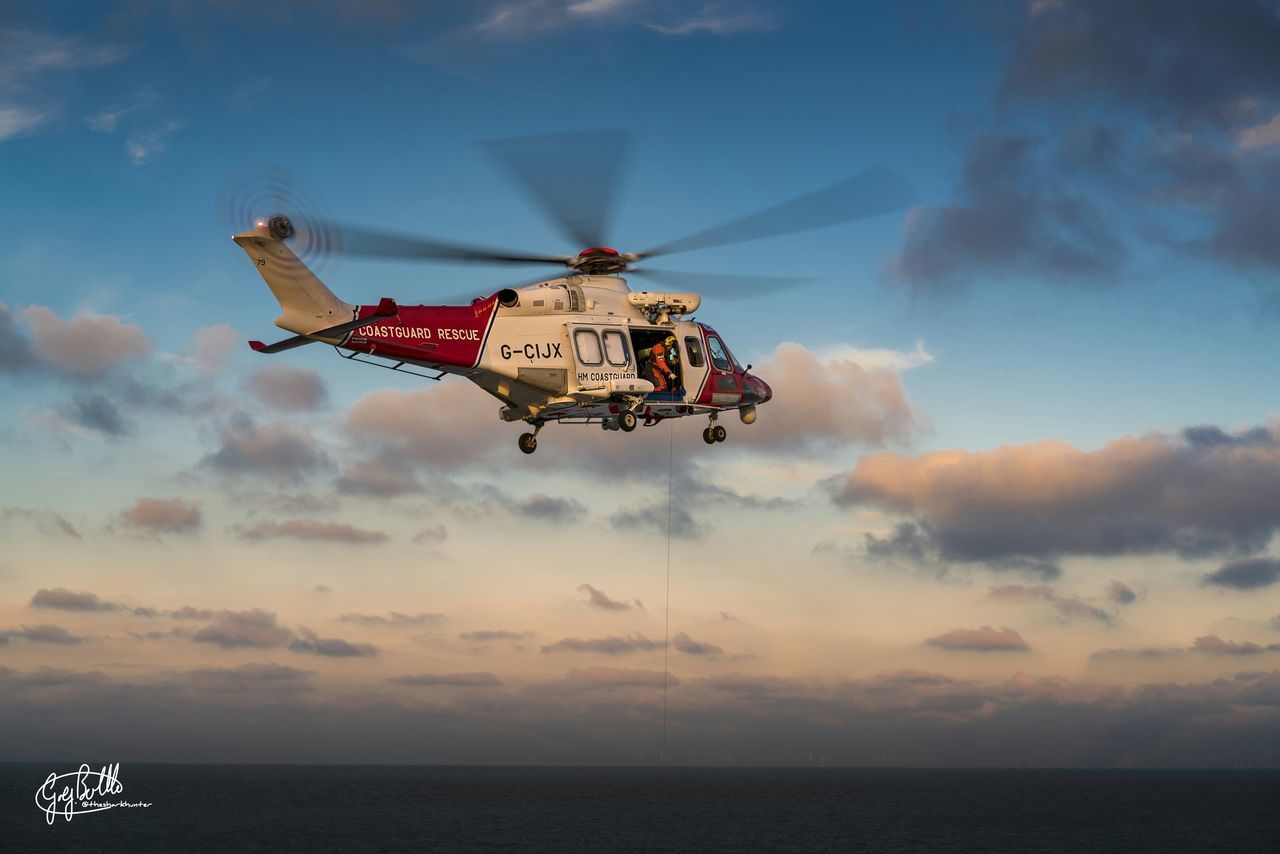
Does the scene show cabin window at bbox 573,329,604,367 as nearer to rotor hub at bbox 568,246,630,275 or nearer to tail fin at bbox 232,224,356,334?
rotor hub at bbox 568,246,630,275

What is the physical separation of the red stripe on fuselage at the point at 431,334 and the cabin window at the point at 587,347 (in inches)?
106

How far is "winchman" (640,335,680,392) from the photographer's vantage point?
1547 inches

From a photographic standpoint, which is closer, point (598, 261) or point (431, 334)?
point (431, 334)

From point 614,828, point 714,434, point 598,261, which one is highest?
point 598,261

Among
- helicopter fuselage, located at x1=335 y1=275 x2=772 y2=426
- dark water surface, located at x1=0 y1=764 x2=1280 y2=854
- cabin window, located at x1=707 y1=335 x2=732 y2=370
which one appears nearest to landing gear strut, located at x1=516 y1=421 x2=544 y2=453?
helicopter fuselage, located at x1=335 y1=275 x2=772 y2=426

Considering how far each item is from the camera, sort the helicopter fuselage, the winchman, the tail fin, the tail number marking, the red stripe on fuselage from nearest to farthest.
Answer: the tail fin, the red stripe on fuselage, the helicopter fuselage, the tail number marking, the winchman

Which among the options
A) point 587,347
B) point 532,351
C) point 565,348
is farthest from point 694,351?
point 532,351

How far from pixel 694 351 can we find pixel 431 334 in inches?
392

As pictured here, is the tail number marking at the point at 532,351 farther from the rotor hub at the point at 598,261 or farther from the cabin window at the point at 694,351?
the cabin window at the point at 694,351

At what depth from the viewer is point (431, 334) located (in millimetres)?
34188

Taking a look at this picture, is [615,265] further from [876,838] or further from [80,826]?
[80,826]

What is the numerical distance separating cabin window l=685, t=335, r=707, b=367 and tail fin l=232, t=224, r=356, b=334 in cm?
1224

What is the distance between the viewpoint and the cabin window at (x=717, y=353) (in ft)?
135

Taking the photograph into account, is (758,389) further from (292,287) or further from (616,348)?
(292,287)
